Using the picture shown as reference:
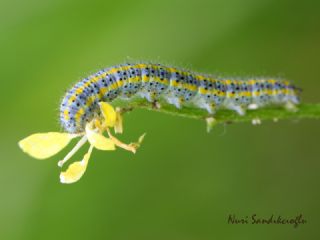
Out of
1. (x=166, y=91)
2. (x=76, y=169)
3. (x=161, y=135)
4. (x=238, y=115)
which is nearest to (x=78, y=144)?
(x=76, y=169)

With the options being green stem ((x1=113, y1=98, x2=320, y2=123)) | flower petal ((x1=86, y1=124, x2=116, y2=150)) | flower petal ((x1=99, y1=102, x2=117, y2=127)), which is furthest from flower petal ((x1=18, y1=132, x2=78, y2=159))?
green stem ((x1=113, y1=98, x2=320, y2=123))

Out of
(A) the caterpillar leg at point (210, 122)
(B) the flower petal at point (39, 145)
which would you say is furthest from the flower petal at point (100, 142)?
(A) the caterpillar leg at point (210, 122)

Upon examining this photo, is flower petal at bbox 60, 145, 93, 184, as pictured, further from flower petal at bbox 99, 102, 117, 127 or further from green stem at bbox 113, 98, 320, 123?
green stem at bbox 113, 98, 320, 123

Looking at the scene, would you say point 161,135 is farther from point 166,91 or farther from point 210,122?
point 210,122

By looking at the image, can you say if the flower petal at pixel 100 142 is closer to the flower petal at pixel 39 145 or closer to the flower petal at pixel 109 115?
the flower petal at pixel 109 115

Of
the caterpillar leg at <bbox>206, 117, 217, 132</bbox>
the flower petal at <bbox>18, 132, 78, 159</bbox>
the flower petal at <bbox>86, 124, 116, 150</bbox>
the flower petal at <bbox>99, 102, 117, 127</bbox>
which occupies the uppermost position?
the caterpillar leg at <bbox>206, 117, 217, 132</bbox>
